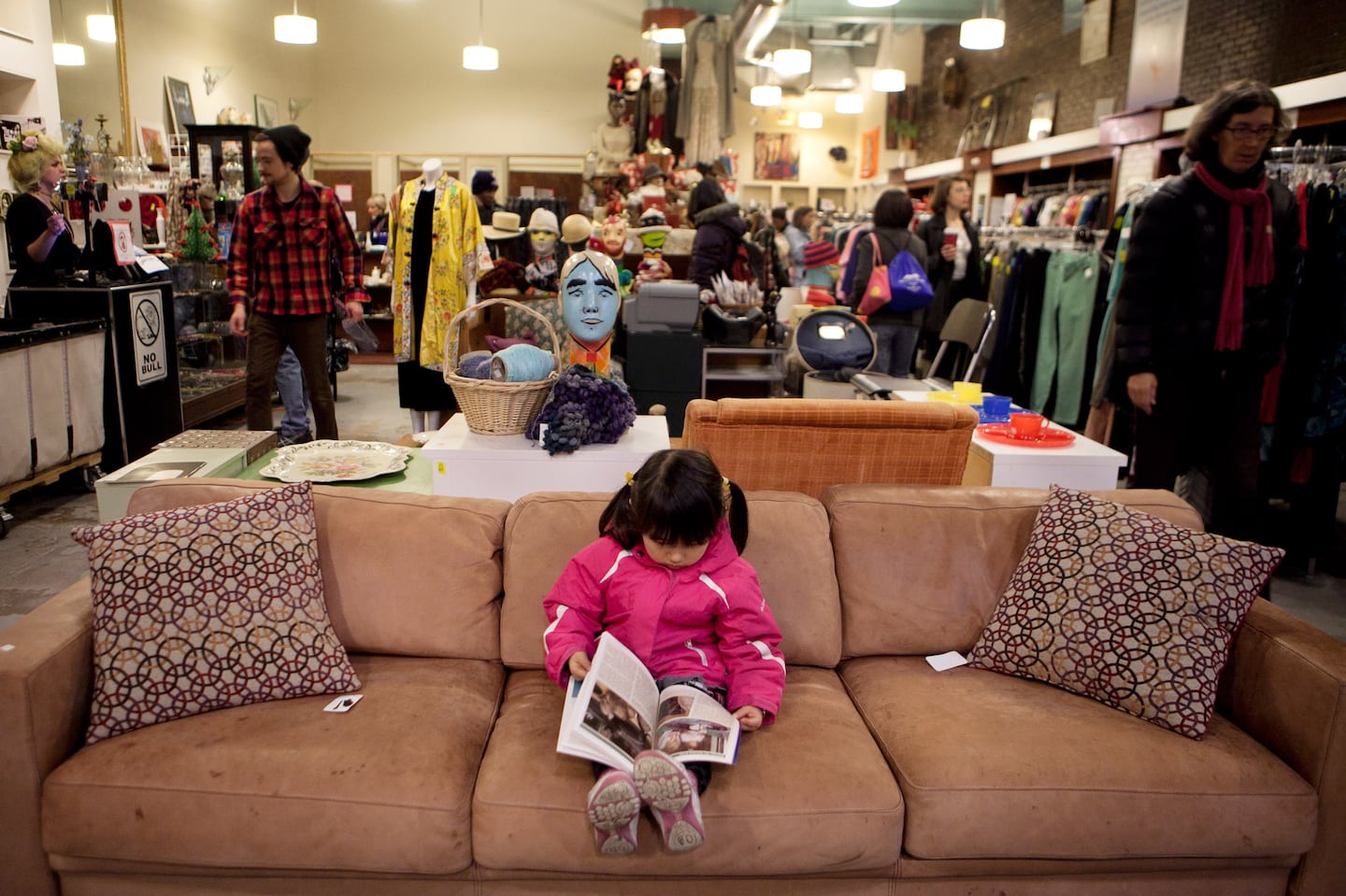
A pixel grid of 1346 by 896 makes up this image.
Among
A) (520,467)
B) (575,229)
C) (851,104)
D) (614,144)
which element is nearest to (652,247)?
(575,229)

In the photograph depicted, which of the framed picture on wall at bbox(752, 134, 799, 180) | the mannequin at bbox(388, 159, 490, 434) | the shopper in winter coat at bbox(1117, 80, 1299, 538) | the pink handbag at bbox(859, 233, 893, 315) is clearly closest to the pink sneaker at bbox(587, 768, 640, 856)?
the shopper in winter coat at bbox(1117, 80, 1299, 538)

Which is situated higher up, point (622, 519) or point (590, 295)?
point (590, 295)

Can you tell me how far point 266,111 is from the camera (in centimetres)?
1035

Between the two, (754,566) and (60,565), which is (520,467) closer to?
(754,566)

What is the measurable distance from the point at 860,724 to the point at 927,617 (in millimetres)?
377

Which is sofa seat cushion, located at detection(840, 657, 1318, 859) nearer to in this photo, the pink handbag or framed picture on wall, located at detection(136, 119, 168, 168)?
the pink handbag

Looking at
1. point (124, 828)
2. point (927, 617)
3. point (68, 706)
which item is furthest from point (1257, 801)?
point (68, 706)

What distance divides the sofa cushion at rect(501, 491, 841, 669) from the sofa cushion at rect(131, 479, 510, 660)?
6 centimetres

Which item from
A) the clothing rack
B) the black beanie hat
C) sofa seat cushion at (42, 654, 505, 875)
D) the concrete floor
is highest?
the clothing rack

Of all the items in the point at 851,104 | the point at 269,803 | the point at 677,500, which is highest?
the point at 851,104

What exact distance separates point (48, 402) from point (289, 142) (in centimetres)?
156

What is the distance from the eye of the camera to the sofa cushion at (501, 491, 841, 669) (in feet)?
6.77

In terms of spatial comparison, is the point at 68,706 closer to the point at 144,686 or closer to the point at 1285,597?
the point at 144,686

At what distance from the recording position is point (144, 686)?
5.78ft
